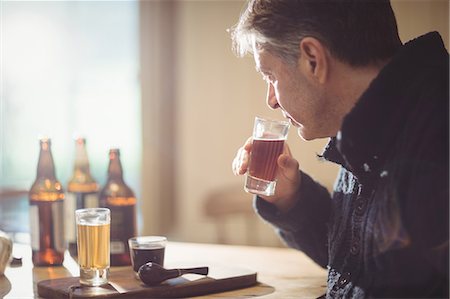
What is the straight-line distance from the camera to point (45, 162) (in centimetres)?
169

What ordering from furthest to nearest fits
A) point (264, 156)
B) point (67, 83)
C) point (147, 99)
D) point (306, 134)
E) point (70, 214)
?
1. point (147, 99)
2. point (67, 83)
3. point (70, 214)
4. point (264, 156)
5. point (306, 134)

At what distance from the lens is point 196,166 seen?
3639 millimetres

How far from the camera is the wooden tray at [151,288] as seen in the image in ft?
4.23

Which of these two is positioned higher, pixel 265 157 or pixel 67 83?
pixel 67 83

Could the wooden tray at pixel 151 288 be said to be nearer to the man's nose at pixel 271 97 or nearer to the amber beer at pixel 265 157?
the amber beer at pixel 265 157

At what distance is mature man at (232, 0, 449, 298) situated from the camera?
3.34ft

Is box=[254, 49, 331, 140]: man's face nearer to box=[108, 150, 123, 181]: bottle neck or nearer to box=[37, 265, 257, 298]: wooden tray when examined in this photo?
box=[37, 265, 257, 298]: wooden tray

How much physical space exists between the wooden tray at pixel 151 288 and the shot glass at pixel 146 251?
3 cm

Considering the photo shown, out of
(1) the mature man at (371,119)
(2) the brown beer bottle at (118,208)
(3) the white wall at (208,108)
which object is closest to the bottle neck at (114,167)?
(2) the brown beer bottle at (118,208)

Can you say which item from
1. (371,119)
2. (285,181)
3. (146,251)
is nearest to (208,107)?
(285,181)

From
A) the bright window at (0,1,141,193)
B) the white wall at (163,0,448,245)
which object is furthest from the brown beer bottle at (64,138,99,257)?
the white wall at (163,0,448,245)

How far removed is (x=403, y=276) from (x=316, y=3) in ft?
1.55

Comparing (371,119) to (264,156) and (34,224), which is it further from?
(34,224)

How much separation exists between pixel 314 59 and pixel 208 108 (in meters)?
2.42
